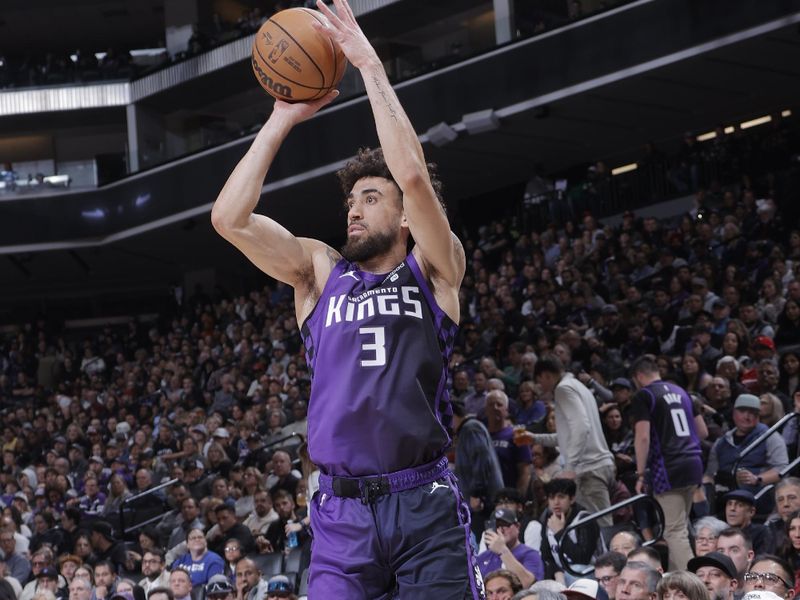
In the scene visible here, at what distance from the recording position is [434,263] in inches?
157

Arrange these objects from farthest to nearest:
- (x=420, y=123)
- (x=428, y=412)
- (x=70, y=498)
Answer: (x=420, y=123), (x=70, y=498), (x=428, y=412)

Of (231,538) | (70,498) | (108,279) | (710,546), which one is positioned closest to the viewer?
(710,546)

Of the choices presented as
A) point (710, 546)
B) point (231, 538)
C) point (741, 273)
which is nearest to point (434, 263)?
point (710, 546)

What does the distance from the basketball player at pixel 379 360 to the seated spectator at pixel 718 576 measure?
3.36m

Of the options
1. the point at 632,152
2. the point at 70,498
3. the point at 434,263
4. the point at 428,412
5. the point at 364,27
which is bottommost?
the point at 70,498

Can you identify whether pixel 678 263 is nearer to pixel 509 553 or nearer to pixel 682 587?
pixel 509 553

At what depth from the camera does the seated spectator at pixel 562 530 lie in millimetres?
8523

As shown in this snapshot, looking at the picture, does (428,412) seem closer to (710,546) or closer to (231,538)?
(710,546)

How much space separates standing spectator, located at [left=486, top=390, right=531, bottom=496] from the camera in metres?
9.90

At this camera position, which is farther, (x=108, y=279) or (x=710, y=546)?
(x=108, y=279)

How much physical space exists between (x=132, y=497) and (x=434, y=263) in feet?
37.5

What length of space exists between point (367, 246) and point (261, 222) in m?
0.35

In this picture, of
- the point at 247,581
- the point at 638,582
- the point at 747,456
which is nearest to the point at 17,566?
the point at 247,581

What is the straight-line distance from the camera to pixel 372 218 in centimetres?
406
